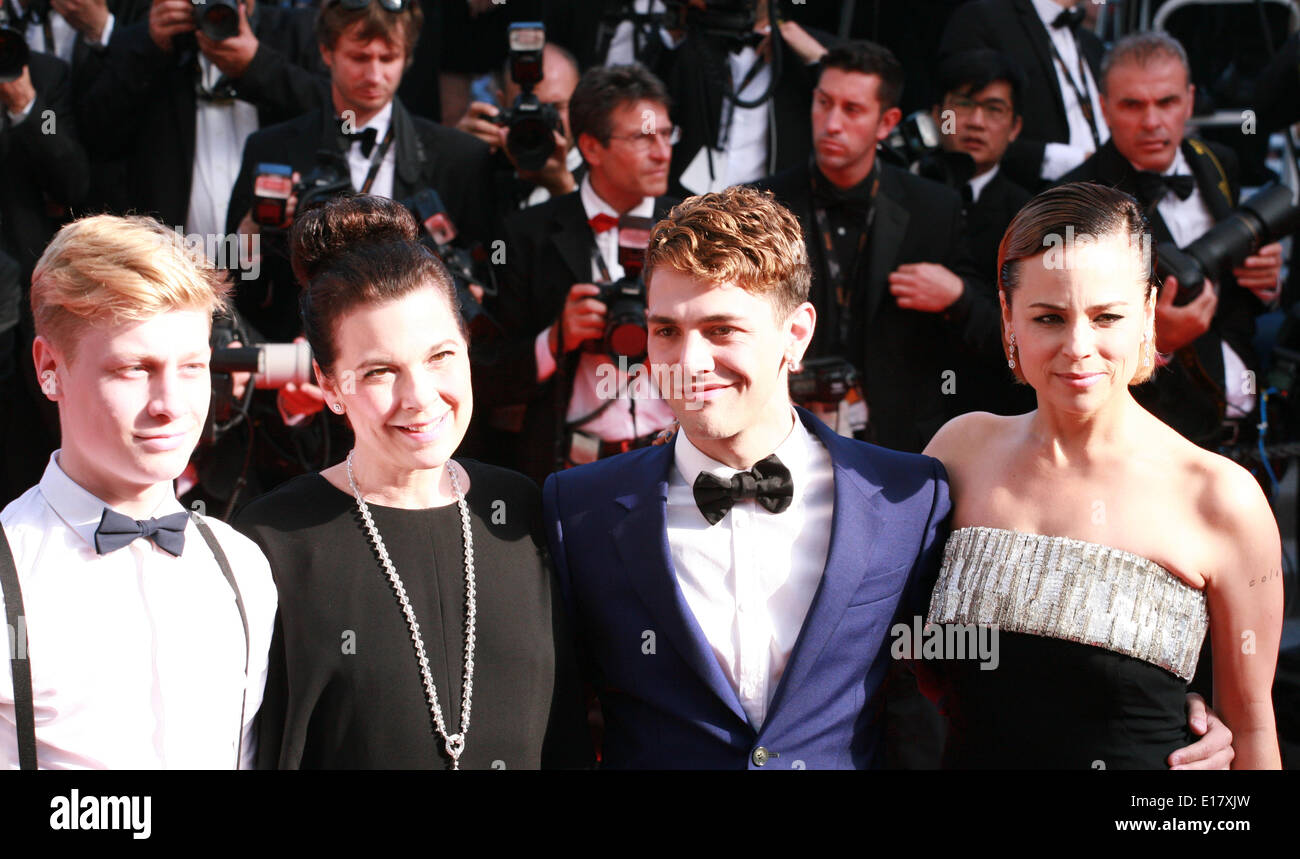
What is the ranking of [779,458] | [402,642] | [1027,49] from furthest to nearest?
[1027,49] → [779,458] → [402,642]

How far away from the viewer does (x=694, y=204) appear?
2.69m

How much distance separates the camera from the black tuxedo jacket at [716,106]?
16.5ft

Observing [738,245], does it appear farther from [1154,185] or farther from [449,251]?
[1154,185]

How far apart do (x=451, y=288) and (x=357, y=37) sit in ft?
7.07

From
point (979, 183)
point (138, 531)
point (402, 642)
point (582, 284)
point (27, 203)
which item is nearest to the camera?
point (138, 531)

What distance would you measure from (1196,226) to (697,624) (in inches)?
115

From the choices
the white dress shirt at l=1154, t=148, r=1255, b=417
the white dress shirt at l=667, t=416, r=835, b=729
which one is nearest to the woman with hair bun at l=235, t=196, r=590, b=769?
the white dress shirt at l=667, t=416, r=835, b=729

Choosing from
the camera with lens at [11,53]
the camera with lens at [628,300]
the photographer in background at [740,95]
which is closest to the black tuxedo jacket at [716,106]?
the photographer in background at [740,95]

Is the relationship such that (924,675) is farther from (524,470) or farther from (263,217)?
(263,217)

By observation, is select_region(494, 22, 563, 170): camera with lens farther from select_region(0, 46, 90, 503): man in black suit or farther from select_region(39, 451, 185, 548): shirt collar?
select_region(39, 451, 185, 548): shirt collar

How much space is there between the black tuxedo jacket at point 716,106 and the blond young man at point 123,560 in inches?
116

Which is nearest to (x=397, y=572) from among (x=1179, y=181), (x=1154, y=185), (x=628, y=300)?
(x=628, y=300)

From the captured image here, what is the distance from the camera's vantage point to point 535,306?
4402mm

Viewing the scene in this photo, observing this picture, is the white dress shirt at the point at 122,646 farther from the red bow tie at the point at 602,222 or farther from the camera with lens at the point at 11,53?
the camera with lens at the point at 11,53
